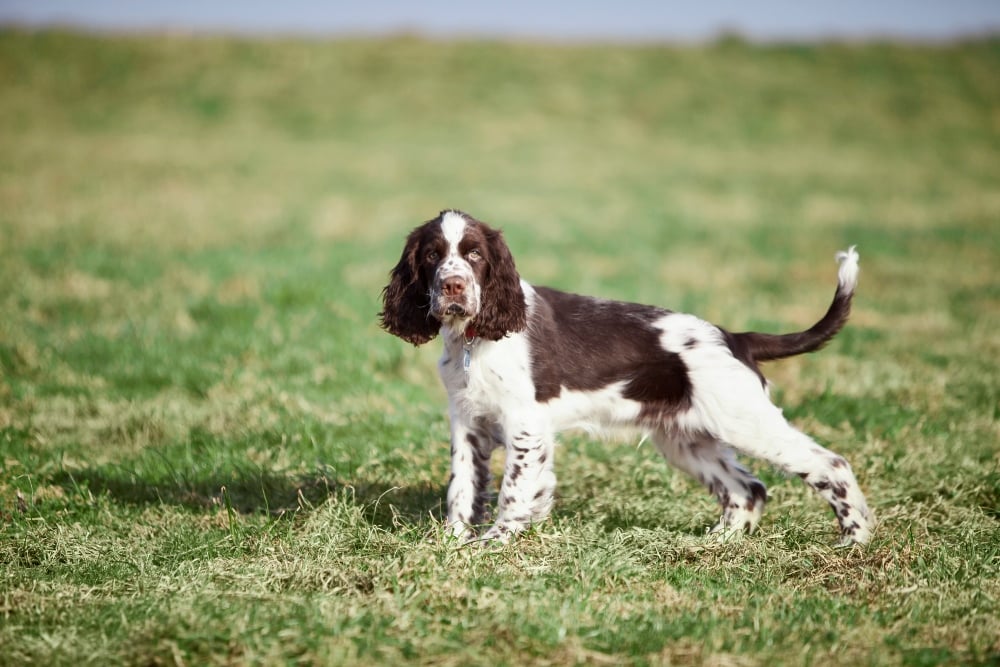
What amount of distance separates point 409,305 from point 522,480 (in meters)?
0.98

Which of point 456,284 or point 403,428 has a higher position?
point 456,284

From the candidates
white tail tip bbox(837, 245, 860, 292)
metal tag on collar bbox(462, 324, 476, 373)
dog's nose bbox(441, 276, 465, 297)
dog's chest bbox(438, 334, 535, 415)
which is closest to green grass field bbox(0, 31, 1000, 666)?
dog's chest bbox(438, 334, 535, 415)

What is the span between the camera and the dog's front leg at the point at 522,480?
15.4 ft

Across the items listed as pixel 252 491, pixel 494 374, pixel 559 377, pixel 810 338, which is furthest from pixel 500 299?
pixel 252 491

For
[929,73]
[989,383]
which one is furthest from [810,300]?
[929,73]

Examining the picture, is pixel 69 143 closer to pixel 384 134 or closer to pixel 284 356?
pixel 384 134

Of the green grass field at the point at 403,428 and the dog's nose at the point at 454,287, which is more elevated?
the dog's nose at the point at 454,287

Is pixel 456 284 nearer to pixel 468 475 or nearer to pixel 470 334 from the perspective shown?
pixel 470 334

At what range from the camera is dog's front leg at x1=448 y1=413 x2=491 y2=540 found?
4.85m

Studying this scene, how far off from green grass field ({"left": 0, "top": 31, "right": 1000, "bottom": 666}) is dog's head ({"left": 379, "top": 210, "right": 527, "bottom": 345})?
0.87 metres

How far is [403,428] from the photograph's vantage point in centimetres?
653

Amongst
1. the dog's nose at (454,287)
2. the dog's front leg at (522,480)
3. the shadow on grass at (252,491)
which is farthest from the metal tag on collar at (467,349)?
the shadow on grass at (252,491)

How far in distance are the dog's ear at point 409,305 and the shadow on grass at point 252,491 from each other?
0.86 meters

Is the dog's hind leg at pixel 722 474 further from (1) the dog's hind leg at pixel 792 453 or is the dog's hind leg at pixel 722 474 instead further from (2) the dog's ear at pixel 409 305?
(2) the dog's ear at pixel 409 305
